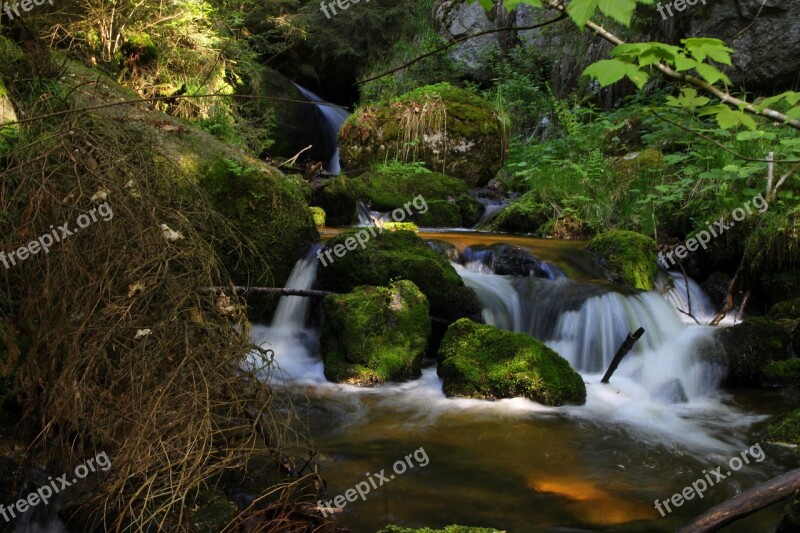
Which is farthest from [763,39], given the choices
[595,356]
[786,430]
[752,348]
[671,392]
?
[786,430]

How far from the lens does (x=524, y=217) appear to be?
10.1 m

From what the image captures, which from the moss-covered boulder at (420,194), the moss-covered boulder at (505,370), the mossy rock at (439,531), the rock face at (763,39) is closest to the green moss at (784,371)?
the moss-covered boulder at (505,370)

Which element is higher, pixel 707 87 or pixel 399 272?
pixel 707 87

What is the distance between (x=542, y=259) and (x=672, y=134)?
13.8 ft

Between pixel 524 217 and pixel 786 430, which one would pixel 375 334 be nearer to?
pixel 786 430

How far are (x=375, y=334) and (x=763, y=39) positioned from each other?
935 centimetres

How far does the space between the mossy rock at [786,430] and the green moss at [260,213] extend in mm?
4263

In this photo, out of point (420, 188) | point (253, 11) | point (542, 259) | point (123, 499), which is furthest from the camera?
point (253, 11)

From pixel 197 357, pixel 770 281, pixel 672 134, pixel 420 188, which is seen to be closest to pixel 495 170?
pixel 420 188

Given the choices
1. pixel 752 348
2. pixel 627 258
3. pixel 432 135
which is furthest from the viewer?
pixel 432 135

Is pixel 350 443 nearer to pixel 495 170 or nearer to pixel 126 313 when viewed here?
pixel 126 313

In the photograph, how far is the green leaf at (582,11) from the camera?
4.30 feet

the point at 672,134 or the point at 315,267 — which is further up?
the point at 672,134

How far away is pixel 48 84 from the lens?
4129 mm
